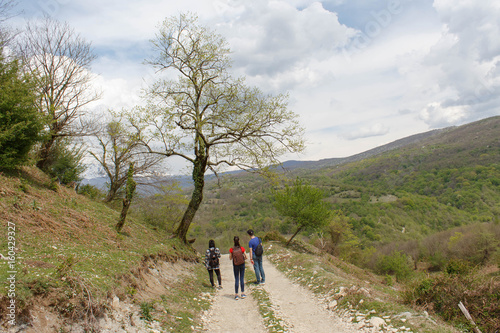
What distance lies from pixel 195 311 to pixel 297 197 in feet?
70.8

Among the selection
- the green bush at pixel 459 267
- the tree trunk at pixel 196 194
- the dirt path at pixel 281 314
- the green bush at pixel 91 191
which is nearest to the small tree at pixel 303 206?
the tree trunk at pixel 196 194

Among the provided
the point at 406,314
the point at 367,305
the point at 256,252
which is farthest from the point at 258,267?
the point at 406,314

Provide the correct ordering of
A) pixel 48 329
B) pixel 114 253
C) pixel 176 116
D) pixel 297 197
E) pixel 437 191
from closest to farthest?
pixel 48 329, pixel 114 253, pixel 176 116, pixel 297 197, pixel 437 191

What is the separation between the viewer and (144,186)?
952 inches

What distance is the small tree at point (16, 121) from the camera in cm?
1057

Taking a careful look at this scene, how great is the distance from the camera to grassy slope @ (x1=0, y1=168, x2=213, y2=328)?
4336 mm

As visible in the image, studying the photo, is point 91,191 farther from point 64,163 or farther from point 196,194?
point 196,194

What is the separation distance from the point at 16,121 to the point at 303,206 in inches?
915

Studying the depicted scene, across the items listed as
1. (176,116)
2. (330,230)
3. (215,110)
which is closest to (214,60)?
(215,110)

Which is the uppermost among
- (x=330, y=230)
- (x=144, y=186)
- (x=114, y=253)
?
(x=144, y=186)

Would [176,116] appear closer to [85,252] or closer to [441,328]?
[85,252]

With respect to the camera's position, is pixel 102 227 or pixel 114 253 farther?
pixel 102 227

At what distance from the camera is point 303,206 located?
27719 mm

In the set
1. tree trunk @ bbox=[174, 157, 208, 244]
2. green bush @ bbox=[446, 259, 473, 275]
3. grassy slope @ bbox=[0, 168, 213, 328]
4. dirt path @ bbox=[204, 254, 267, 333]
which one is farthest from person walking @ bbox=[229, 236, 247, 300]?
tree trunk @ bbox=[174, 157, 208, 244]
